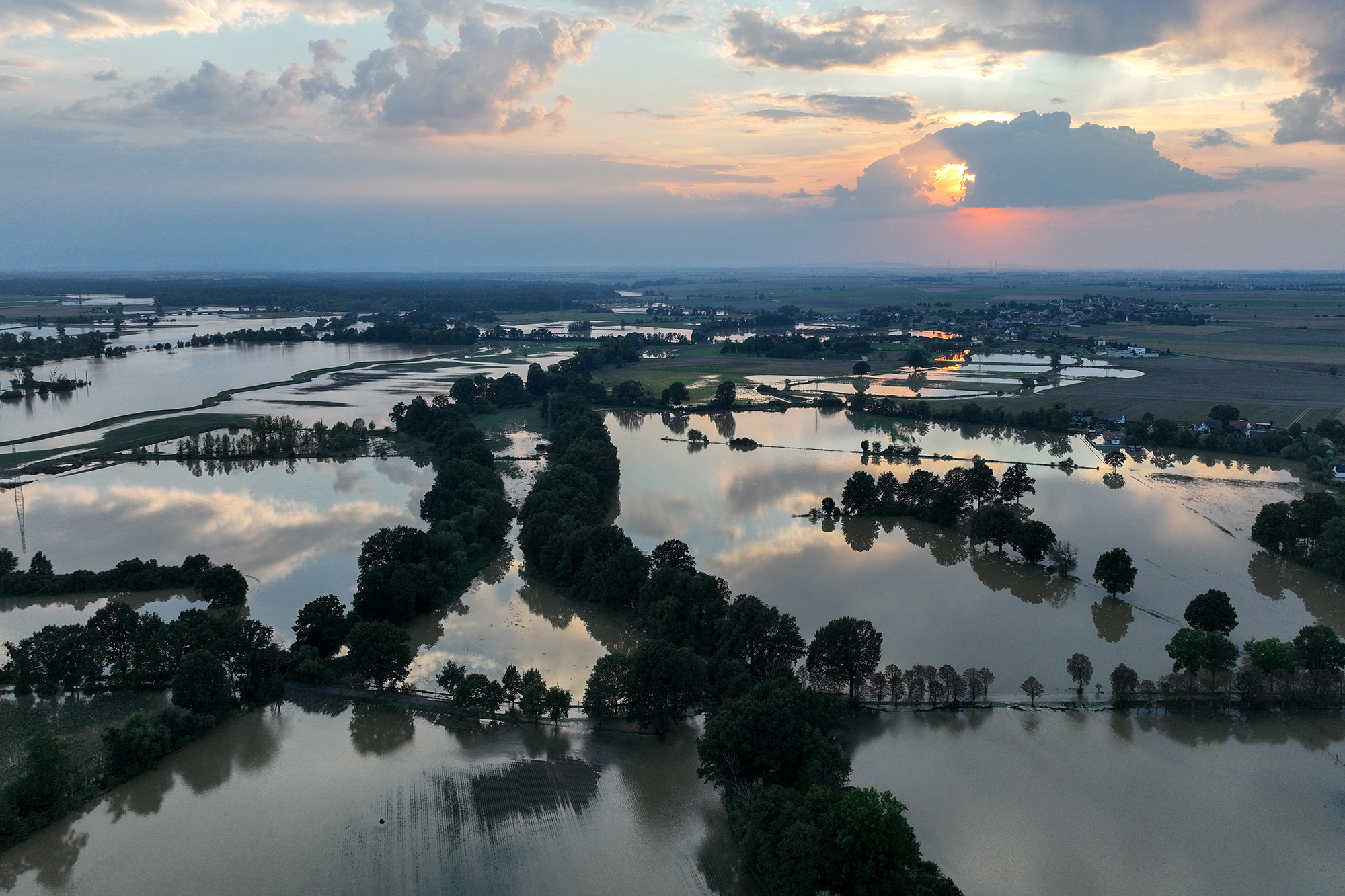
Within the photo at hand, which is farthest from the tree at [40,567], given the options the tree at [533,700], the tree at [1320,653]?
the tree at [1320,653]

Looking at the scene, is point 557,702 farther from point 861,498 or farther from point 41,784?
point 861,498

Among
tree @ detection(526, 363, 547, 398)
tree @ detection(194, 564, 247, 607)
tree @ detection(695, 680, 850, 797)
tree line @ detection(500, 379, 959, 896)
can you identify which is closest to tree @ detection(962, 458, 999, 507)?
tree line @ detection(500, 379, 959, 896)

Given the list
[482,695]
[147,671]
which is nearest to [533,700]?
[482,695]

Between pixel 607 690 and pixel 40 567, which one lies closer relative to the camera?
pixel 607 690

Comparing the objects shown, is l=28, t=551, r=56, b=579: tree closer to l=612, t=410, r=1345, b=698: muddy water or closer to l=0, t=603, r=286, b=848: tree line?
l=0, t=603, r=286, b=848: tree line

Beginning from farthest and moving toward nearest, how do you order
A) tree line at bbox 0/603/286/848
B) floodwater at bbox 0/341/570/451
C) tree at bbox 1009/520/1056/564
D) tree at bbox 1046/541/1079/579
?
floodwater at bbox 0/341/570/451
tree at bbox 1009/520/1056/564
tree at bbox 1046/541/1079/579
tree line at bbox 0/603/286/848

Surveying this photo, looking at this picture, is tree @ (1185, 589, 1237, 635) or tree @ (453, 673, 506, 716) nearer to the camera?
tree @ (453, 673, 506, 716)

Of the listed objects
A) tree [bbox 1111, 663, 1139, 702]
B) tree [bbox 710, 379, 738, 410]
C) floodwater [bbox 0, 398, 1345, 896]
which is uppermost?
tree [bbox 710, 379, 738, 410]
